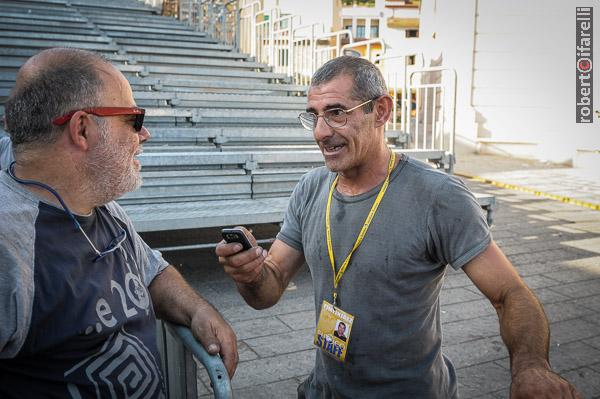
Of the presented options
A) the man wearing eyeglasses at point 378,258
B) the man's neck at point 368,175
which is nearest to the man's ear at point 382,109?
the man wearing eyeglasses at point 378,258

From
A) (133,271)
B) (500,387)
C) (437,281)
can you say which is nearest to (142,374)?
(133,271)

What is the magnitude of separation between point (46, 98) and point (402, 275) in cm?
135

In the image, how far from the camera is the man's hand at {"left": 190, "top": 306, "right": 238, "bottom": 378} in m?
2.07

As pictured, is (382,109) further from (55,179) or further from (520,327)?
(55,179)

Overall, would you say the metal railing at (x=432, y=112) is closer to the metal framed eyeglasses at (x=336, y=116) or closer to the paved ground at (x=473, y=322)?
the paved ground at (x=473, y=322)

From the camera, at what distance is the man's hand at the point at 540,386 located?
149cm

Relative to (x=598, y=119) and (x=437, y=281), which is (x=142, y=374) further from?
(x=598, y=119)

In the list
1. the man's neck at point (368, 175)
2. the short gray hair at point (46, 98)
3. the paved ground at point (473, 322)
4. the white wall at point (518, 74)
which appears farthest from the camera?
the white wall at point (518, 74)

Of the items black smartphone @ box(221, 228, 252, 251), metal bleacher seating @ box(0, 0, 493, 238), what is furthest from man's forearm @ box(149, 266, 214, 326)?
metal bleacher seating @ box(0, 0, 493, 238)

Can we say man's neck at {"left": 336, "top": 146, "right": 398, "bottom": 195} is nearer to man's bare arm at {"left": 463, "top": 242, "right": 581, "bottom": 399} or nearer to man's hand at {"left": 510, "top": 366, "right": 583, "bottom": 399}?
man's bare arm at {"left": 463, "top": 242, "right": 581, "bottom": 399}

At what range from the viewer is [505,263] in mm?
1973

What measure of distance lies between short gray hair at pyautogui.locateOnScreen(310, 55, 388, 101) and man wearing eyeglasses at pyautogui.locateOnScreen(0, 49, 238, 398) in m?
0.72

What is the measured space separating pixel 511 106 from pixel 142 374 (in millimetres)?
19418

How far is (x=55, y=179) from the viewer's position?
6.19 ft
